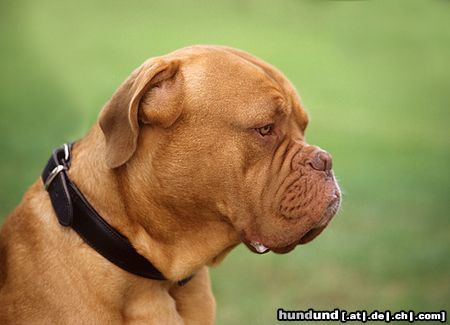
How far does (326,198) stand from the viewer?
282 cm

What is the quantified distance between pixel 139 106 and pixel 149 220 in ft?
1.31

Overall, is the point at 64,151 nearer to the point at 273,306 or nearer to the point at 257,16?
the point at 273,306

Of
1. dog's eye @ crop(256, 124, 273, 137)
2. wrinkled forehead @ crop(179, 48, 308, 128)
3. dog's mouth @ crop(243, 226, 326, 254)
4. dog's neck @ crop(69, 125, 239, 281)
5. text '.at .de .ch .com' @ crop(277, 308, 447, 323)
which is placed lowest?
text '.at .de .ch .com' @ crop(277, 308, 447, 323)

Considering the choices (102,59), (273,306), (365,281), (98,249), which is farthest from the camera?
(102,59)

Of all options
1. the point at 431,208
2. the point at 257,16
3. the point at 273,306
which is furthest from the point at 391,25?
the point at 273,306

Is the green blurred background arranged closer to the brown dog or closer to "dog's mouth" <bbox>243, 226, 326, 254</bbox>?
"dog's mouth" <bbox>243, 226, 326, 254</bbox>

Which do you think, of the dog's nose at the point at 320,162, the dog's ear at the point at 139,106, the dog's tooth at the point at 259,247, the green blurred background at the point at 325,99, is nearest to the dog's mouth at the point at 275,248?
the dog's tooth at the point at 259,247

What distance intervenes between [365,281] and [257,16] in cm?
235

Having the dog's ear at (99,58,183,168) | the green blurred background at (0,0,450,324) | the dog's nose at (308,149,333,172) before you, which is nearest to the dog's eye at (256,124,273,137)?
the dog's nose at (308,149,333,172)

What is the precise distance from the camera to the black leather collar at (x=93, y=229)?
2777 mm

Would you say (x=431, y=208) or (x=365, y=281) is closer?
(x=365, y=281)

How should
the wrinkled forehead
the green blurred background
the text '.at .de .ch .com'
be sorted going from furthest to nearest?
the green blurred background, the text '.at .de .ch .com', the wrinkled forehead

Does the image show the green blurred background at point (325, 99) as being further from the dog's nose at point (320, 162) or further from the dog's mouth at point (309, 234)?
the dog's nose at point (320, 162)

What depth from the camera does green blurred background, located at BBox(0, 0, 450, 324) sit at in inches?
211
